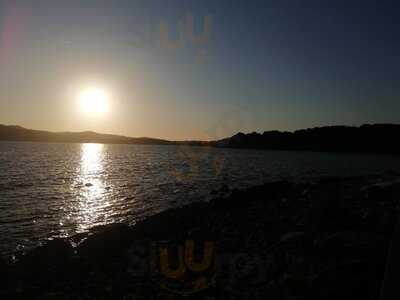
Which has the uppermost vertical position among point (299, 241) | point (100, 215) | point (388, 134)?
point (388, 134)

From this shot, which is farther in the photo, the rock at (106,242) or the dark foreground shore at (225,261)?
the rock at (106,242)

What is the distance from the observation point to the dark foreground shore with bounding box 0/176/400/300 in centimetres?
890

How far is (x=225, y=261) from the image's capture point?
12938mm

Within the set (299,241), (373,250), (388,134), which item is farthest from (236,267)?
(388,134)

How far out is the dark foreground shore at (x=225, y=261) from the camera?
8.90 m

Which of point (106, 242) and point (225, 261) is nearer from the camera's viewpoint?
point (225, 261)

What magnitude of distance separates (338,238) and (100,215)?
61.0 feet

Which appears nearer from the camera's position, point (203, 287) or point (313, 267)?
point (313, 267)

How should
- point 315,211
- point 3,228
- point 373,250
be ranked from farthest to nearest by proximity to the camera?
point 3,228 < point 315,211 < point 373,250

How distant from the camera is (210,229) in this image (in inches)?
723

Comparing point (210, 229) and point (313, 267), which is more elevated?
point (313, 267)

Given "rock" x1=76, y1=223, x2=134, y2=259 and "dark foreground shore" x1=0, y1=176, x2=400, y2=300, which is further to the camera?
"rock" x1=76, y1=223, x2=134, y2=259

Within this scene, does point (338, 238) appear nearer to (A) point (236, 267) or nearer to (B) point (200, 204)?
(A) point (236, 267)

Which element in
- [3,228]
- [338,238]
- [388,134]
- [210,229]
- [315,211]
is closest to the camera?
[338,238]
